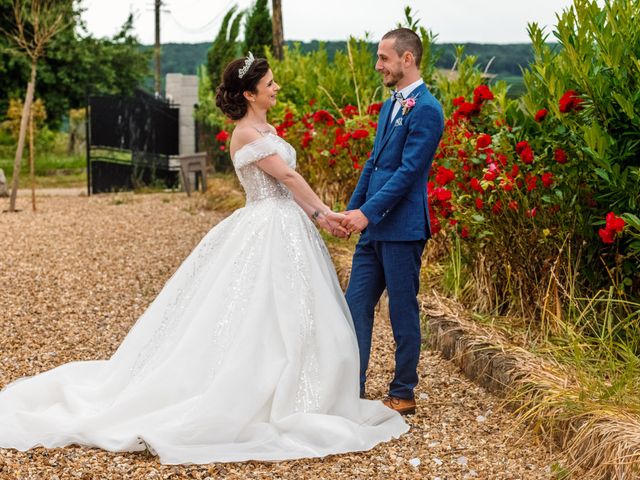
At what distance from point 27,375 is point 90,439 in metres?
1.36

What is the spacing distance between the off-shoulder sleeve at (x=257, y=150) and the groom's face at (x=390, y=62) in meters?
0.60

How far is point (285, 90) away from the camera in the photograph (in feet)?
44.9

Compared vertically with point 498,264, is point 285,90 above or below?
above

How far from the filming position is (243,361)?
12.7ft

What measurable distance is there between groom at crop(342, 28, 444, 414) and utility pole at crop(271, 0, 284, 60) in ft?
42.1

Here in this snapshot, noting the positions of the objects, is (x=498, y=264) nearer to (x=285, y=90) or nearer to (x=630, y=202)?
(x=630, y=202)

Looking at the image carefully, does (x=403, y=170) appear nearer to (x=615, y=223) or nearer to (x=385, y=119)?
(x=385, y=119)

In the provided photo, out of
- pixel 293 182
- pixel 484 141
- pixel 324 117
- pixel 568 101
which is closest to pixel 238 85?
pixel 293 182

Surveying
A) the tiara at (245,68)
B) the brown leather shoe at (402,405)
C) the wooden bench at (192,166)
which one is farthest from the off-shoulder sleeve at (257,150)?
the wooden bench at (192,166)

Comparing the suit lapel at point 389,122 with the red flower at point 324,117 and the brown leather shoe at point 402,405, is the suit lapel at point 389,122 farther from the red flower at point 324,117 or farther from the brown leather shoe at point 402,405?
the red flower at point 324,117

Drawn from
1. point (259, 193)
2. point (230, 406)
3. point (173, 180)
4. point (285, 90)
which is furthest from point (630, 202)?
point (173, 180)

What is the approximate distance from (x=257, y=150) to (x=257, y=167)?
0.32 ft

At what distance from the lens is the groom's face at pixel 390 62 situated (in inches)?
155

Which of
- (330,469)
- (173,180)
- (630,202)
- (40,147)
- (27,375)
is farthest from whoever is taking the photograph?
(40,147)
